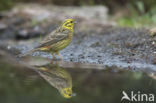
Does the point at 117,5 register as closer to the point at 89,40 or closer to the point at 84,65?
the point at 89,40

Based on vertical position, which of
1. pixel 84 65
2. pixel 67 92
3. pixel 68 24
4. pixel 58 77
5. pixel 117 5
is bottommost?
pixel 67 92

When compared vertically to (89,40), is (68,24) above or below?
above

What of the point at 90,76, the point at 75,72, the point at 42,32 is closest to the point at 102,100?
the point at 90,76

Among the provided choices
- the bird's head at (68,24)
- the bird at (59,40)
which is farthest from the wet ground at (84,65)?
the bird's head at (68,24)

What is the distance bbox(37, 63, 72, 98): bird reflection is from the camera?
168 inches

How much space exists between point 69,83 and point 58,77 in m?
0.48

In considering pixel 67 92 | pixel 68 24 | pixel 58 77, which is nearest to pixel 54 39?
pixel 68 24

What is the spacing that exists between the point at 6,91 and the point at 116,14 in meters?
8.93

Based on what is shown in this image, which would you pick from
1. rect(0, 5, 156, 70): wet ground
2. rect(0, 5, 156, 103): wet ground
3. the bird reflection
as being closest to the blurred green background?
rect(0, 5, 156, 70): wet ground

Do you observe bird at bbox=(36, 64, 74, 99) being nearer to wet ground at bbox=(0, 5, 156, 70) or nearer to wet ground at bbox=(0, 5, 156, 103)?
wet ground at bbox=(0, 5, 156, 103)

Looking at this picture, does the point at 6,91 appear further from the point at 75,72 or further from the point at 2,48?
the point at 2,48

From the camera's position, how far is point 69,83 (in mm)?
4637

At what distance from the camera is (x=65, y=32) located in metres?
6.58

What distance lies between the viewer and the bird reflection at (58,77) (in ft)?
14.0
